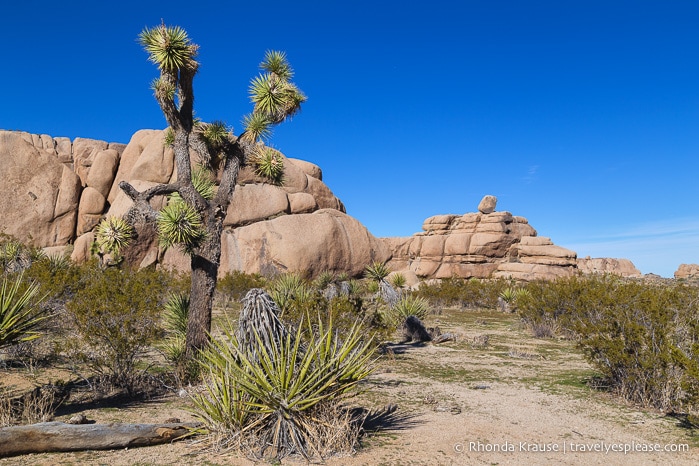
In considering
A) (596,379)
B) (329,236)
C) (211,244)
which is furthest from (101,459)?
(329,236)

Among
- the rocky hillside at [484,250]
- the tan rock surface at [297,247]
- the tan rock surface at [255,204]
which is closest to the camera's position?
the tan rock surface at [297,247]

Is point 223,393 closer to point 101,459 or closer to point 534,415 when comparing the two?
point 101,459

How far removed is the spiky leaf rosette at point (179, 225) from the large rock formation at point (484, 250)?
38785 millimetres

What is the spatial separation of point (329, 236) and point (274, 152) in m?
23.9

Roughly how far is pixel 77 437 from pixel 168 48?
7.54m

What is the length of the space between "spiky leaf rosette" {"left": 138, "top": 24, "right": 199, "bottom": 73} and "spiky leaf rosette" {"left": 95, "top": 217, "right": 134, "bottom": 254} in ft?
11.1

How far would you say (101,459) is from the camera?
521cm

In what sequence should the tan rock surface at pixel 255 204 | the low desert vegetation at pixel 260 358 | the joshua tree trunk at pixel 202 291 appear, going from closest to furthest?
the low desert vegetation at pixel 260 358 → the joshua tree trunk at pixel 202 291 → the tan rock surface at pixel 255 204

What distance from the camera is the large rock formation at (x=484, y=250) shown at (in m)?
44.6

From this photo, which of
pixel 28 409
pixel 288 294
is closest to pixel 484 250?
pixel 288 294

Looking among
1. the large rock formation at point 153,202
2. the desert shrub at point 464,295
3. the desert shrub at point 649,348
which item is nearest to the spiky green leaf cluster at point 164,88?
the desert shrub at point 649,348

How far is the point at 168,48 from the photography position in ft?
31.3

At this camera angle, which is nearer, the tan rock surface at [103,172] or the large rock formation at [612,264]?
the tan rock surface at [103,172]

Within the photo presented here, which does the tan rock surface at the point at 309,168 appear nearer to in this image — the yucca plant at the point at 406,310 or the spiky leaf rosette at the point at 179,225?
the yucca plant at the point at 406,310
